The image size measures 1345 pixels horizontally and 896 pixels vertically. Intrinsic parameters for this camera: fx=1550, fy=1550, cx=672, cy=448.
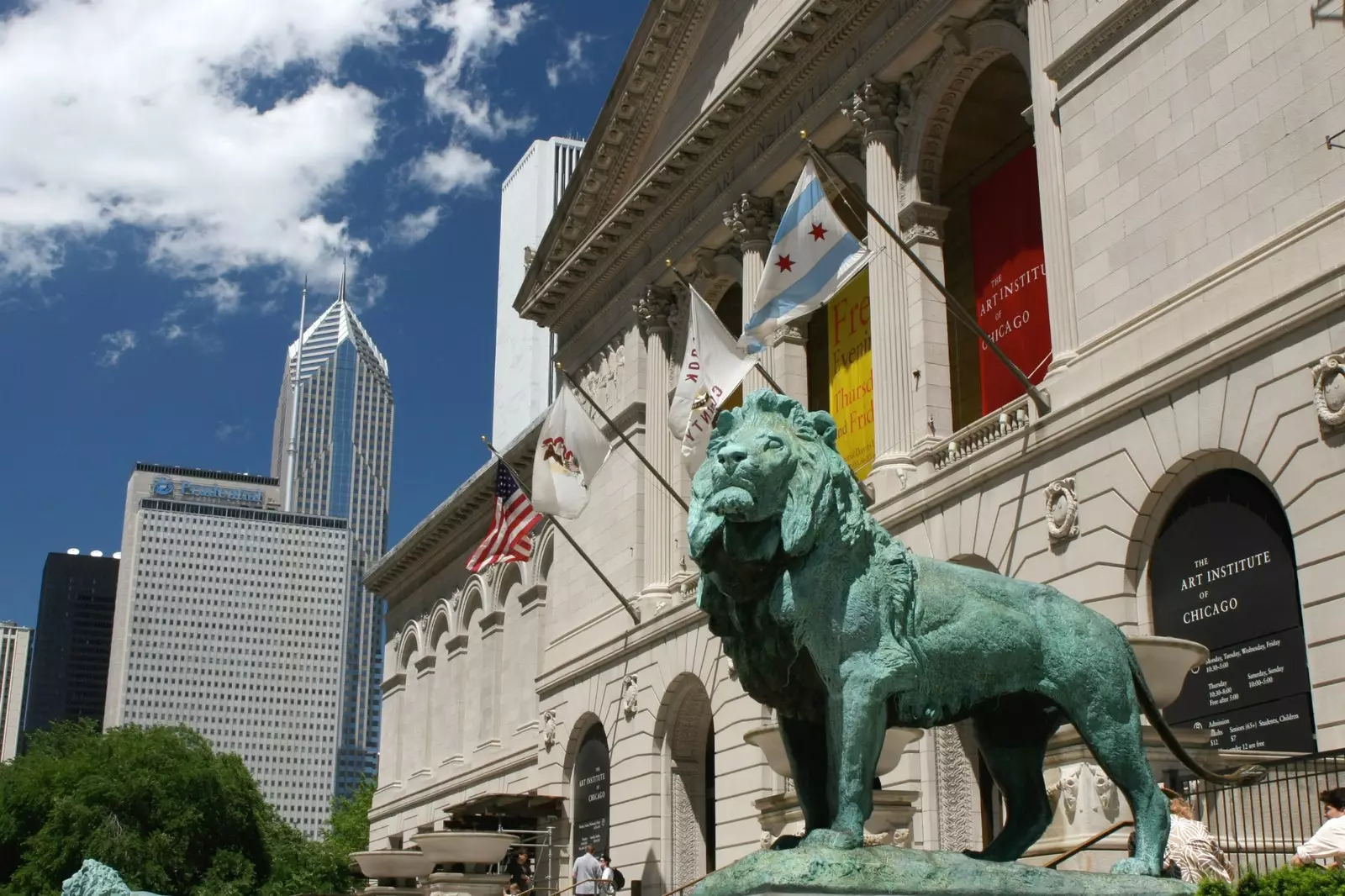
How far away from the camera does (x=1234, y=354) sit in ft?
69.7

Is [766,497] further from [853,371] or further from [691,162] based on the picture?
[691,162]

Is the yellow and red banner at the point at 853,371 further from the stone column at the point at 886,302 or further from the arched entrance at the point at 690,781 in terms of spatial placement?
the arched entrance at the point at 690,781

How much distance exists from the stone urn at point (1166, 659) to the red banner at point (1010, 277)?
1181 centimetres

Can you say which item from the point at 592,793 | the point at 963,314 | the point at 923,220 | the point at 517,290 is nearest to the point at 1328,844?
the point at 963,314

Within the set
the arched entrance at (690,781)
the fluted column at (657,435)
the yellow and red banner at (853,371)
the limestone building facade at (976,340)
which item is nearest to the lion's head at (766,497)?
the limestone building facade at (976,340)

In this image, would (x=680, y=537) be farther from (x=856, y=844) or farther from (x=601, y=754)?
(x=856, y=844)

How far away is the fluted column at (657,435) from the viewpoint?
39.0 metres

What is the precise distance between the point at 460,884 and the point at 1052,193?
17537 mm

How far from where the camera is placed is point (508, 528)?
36.2m

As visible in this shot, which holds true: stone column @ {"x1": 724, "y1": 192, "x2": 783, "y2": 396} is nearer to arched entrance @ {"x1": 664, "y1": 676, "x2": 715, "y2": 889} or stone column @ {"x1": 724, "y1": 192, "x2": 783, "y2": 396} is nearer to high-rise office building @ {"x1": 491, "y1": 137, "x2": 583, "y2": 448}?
arched entrance @ {"x1": 664, "y1": 676, "x2": 715, "y2": 889}

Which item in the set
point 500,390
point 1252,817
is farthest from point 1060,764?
point 500,390

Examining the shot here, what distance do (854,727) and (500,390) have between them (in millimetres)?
161269

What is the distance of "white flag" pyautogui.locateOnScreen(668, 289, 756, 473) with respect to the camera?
28.4 metres

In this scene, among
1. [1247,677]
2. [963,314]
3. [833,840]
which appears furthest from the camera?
[963,314]
